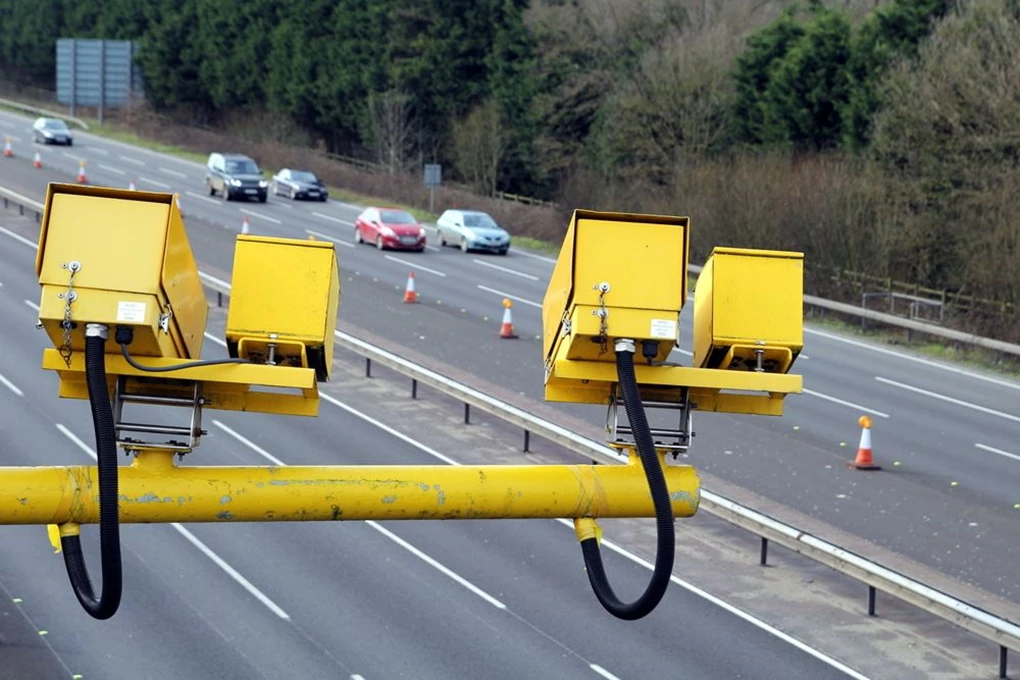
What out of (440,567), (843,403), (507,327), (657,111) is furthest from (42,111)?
(440,567)

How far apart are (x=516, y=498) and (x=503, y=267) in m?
36.8

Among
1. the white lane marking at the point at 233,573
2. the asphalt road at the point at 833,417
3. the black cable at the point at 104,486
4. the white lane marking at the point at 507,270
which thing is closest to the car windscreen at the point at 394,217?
the asphalt road at the point at 833,417

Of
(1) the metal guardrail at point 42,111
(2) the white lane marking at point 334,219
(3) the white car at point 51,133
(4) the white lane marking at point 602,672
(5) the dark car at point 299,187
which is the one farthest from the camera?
(1) the metal guardrail at point 42,111

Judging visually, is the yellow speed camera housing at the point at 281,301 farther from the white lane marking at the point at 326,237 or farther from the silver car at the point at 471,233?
the silver car at the point at 471,233

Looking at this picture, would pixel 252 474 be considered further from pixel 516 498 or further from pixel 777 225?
pixel 777 225

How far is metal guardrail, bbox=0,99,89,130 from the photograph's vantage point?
8199cm

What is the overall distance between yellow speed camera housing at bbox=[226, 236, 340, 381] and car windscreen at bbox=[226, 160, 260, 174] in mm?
49216

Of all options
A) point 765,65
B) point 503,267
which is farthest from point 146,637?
point 765,65

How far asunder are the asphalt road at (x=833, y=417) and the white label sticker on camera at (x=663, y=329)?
1211cm

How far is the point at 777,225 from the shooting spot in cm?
4241

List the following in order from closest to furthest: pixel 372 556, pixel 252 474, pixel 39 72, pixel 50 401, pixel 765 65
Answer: pixel 252 474, pixel 372 556, pixel 50 401, pixel 765 65, pixel 39 72

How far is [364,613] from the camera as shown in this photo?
54.9 ft

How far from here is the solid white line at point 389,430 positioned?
23.3 metres

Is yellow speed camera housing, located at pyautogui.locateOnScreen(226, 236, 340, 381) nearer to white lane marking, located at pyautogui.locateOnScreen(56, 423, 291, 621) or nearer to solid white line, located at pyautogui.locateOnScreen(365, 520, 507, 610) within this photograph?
white lane marking, located at pyautogui.locateOnScreen(56, 423, 291, 621)
